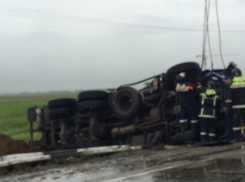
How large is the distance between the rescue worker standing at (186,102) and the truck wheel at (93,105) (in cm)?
272

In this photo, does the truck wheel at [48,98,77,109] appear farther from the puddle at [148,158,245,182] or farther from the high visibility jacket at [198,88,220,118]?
the puddle at [148,158,245,182]

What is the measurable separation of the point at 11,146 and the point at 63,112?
1.89 m

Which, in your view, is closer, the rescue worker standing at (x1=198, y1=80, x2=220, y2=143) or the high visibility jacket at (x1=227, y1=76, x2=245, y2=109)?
the high visibility jacket at (x1=227, y1=76, x2=245, y2=109)

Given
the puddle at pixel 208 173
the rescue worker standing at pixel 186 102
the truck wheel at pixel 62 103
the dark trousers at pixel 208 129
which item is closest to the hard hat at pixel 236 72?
the rescue worker standing at pixel 186 102

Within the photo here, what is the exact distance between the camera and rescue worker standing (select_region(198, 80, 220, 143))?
11.8 m

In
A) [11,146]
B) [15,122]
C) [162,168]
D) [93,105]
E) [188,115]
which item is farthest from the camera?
[15,122]

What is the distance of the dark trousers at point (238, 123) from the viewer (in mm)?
11641

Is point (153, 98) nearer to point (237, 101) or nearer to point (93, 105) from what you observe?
point (93, 105)

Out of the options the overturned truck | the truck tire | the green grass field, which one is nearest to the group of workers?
the overturned truck

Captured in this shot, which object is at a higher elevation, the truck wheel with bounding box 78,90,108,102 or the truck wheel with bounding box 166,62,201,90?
the truck wheel with bounding box 166,62,201,90

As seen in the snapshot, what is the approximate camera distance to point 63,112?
14.9 meters

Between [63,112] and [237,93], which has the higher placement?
[237,93]

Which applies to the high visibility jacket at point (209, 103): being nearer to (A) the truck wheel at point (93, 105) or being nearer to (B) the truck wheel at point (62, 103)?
(A) the truck wheel at point (93, 105)

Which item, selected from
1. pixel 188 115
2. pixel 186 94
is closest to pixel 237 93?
pixel 186 94
